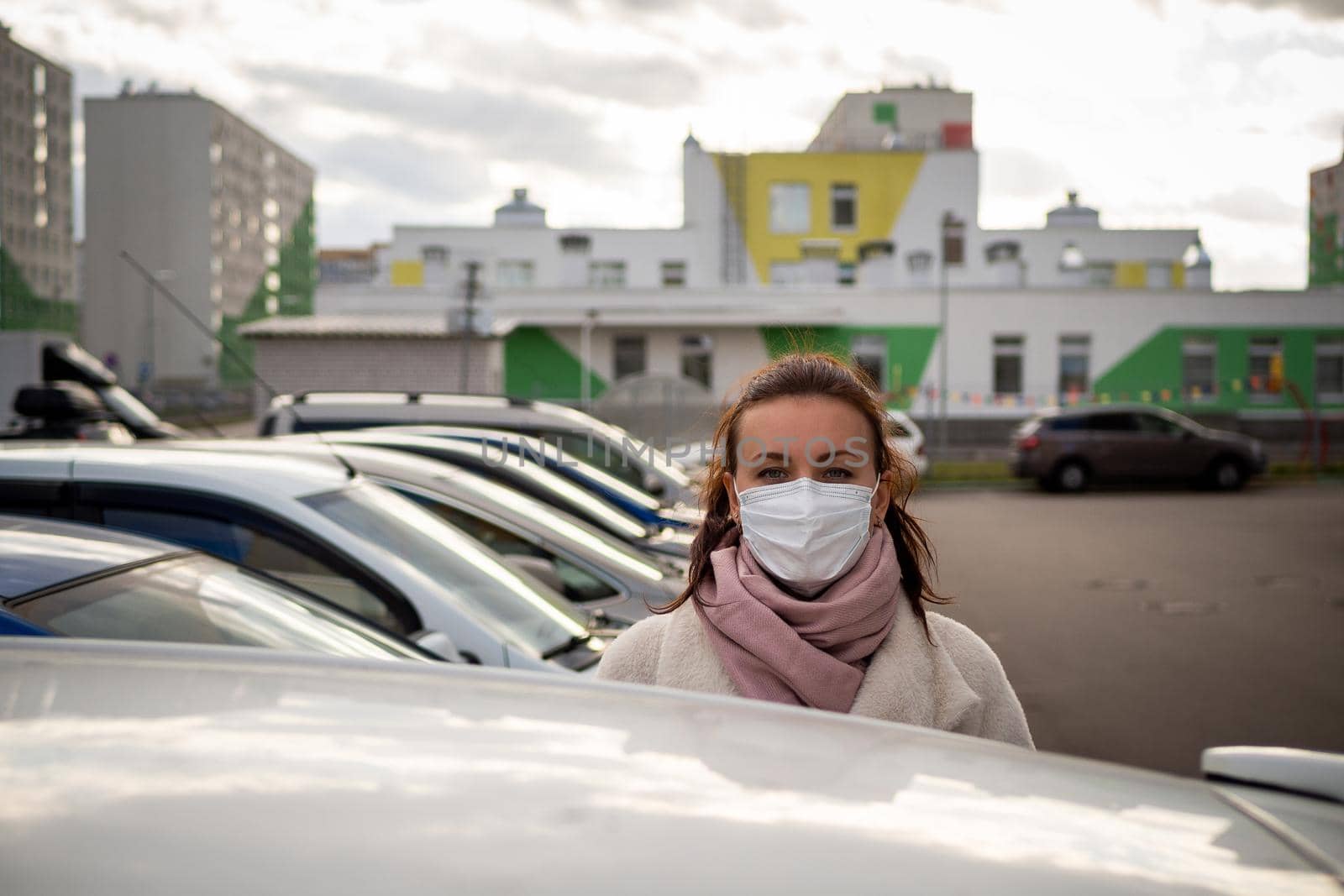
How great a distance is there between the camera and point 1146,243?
50.2 m

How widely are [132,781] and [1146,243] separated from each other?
54.0 metres

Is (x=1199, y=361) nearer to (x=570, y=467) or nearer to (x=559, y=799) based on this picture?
(x=570, y=467)

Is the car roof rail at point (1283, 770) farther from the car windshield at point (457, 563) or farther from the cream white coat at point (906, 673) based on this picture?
the car windshield at point (457, 563)

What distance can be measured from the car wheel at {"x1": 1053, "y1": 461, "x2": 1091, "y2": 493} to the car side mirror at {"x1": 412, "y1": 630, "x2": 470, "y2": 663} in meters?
21.7

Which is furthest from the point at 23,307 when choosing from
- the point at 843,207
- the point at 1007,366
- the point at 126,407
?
the point at 843,207

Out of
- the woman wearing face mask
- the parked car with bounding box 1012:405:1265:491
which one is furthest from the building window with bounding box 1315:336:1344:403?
the woman wearing face mask

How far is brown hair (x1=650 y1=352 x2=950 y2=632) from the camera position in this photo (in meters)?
2.06

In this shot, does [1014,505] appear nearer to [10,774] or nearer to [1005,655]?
[1005,655]

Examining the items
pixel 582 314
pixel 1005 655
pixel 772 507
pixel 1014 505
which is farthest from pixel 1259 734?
pixel 582 314

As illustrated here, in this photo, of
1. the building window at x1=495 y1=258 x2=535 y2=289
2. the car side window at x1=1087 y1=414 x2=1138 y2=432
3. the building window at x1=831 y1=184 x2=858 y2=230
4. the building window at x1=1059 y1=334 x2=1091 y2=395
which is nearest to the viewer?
the car side window at x1=1087 y1=414 x2=1138 y2=432

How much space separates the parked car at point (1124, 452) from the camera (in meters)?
23.6

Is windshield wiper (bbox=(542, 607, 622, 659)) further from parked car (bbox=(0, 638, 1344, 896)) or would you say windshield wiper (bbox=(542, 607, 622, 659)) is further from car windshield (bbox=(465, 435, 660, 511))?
parked car (bbox=(0, 638, 1344, 896))

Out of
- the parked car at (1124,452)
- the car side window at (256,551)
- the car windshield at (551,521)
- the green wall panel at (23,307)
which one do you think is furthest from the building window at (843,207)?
the car side window at (256,551)

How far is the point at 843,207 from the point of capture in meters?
45.8
